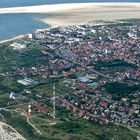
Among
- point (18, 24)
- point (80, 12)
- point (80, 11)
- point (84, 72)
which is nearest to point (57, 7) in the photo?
point (80, 11)

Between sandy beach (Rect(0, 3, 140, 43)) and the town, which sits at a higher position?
sandy beach (Rect(0, 3, 140, 43))

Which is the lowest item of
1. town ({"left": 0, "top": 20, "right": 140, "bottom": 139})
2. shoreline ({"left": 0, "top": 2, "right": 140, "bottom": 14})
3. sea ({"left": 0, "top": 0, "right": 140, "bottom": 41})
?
town ({"left": 0, "top": 20, "right": 140, "bottom": 139})

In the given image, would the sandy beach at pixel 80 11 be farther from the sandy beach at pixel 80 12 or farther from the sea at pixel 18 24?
the sea at pixel 18 24

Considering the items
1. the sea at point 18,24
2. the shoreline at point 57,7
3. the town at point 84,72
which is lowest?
the town at point 84,72

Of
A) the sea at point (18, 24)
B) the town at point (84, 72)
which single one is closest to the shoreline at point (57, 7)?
the sea at point (18, 24)

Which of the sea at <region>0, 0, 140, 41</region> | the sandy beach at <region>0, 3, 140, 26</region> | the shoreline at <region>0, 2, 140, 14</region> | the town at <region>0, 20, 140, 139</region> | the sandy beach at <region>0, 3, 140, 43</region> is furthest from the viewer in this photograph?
the shoreline at <region>0, 2, 140, 14</region>

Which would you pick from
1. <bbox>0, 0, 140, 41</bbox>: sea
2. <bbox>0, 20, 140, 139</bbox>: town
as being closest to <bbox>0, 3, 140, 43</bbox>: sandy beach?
<bbox>0, 0, 140, 41</bbox>: sea

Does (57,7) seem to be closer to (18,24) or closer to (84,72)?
(18,24)

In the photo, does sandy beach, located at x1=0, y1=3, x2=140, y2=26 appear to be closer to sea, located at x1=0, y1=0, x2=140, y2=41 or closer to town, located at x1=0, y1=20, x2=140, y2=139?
sea, located at x1=0, y1=0, x2=140, y2=41

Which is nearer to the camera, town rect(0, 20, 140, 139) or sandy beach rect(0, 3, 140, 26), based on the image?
town rect(0, 20, 140, 139)
